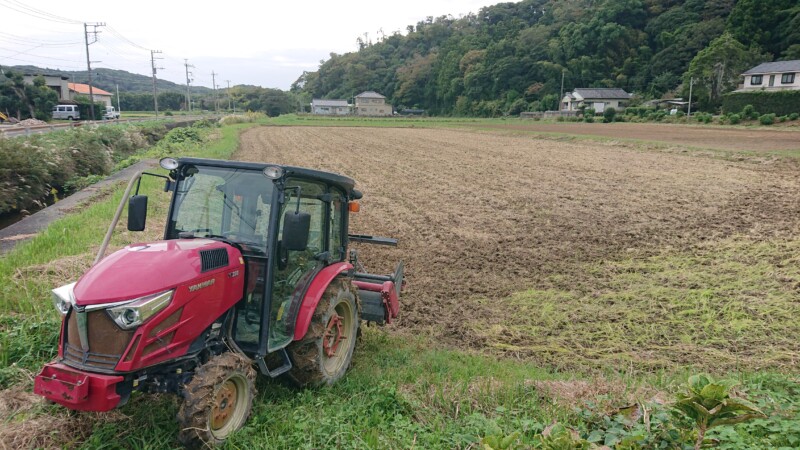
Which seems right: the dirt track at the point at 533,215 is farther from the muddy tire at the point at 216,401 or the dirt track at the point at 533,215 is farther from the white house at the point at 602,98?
the white house at the point at 602,98

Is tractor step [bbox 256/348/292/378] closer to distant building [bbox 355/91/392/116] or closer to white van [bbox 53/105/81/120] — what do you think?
white van [bbox 53/105/81/120]

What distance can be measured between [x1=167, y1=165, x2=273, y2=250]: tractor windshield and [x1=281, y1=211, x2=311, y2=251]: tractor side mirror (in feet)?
1.42

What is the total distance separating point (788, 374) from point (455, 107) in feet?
319

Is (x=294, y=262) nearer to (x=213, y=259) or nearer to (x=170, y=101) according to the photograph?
(x=213, y=259)

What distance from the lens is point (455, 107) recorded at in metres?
99.0

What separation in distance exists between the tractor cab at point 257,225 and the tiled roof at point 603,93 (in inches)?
3068

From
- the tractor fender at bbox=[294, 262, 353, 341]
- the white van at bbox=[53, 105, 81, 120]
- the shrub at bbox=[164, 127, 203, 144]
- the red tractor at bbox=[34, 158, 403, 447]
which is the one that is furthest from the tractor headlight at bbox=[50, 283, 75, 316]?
the white van at bbox=[53, 105, 81, 120]

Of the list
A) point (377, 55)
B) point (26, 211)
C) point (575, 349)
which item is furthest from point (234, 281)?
point (377, 55)

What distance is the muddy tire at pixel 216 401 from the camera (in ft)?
10.8

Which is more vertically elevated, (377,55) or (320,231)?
(377,55)

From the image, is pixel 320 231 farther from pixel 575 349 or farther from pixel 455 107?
pixel 455 107

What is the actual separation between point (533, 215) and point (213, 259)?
10.4 meters

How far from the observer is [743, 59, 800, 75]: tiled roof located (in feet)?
180

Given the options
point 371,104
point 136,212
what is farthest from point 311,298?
point 371,104
